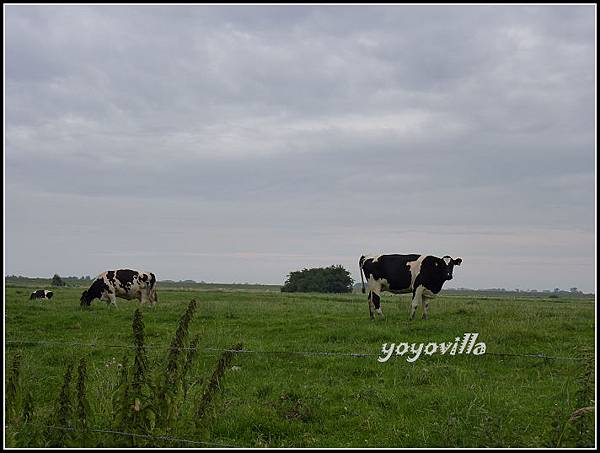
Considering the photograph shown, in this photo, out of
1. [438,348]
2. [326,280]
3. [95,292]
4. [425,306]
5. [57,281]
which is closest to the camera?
[438,348]

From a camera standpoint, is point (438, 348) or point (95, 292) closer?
point (438, 348)

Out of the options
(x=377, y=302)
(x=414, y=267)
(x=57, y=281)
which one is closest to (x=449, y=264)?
(x=414, y=267)

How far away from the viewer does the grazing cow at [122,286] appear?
26.9m

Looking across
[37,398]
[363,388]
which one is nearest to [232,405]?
[363,388]

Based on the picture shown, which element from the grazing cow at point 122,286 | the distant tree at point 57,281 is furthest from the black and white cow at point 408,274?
the distant tree at point 57,281

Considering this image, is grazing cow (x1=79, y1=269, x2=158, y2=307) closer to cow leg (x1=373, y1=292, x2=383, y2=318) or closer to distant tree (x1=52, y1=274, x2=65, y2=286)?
cow leg (x1=373, y1=292, x2=383, y2=318)

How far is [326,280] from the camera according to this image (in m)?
65.8

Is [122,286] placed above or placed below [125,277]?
below

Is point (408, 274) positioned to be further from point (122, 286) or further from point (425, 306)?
point (122, 286)

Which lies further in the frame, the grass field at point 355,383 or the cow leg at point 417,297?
the cow leg at point 417,297

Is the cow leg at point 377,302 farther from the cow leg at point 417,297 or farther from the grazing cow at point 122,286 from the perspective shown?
the grazing cow at point 122,286

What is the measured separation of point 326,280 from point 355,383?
5613 cm

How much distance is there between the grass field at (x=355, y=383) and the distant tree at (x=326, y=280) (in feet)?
157

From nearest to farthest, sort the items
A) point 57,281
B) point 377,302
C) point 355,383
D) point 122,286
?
point 355,383
point 377,302
point 122,286
point 57,281
